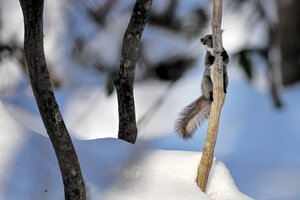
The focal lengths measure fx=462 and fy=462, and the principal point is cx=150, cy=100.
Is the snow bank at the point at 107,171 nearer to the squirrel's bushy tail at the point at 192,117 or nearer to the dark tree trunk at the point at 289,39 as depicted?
the squirrel's bushy tail at the point at 192,117

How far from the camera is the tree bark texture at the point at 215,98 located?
11.2 ft

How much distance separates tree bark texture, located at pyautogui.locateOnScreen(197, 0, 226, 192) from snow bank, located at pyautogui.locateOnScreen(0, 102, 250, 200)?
12cm

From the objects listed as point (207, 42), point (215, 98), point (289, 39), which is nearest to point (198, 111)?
point (215, 98)

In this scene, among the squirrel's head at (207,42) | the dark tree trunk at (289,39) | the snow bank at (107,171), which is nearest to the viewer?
the snow bank at (107,171)

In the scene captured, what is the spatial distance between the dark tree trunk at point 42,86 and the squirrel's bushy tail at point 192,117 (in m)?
1.18

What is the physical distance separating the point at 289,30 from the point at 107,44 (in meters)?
3.23

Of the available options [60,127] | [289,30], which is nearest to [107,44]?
[289,30]

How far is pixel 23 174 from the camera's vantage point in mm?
3465

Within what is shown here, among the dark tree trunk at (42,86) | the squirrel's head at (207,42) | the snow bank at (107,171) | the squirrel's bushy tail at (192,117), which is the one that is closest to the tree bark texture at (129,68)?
the snow bank at (107,171)

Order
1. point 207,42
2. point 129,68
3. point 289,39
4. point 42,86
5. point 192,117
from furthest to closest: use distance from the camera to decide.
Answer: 1. point 289,39
2. point 129,68
3. point 192,117
4. point 207,42
5. point 42,86

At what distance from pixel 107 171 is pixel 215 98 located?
102 centimetres

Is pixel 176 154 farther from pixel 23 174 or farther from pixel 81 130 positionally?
pixel 81 130

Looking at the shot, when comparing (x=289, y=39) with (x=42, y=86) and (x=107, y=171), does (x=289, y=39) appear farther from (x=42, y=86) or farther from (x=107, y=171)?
(x=42, y=86)

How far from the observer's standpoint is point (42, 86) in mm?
2932
